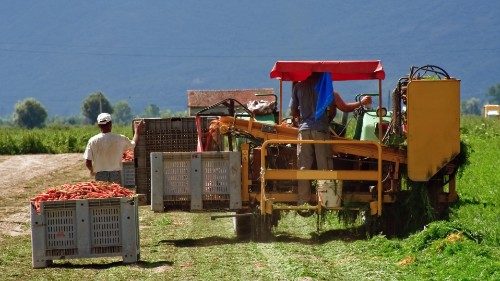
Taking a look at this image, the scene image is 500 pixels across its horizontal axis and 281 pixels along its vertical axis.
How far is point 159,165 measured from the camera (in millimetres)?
15117

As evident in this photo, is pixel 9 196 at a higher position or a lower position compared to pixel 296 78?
lower

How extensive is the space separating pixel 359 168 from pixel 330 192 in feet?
2.70

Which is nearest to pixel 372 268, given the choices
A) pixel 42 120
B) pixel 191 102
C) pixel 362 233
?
pixel 362 233

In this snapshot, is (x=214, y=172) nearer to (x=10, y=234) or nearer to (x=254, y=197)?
(x=254, y=197)

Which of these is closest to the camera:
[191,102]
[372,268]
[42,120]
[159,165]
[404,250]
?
[372,268]

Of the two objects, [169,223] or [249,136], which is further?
[169,223]

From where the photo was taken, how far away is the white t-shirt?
15.1 meters

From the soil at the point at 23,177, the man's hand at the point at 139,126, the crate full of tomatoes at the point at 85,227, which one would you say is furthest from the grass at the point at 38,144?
the crate full of tomatoes at the point at 85,227

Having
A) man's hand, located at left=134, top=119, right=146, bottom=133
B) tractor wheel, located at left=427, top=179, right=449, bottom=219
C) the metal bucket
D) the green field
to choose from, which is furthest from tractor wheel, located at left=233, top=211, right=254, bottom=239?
tractor wheel, located at left=427, top=179, right=449, bottom=219

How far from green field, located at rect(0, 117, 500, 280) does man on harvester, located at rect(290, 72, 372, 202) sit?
100 centimetres

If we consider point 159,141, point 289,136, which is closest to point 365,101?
point 289,136

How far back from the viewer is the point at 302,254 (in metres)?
13.3

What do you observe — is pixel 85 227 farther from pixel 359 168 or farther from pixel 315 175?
pixel 359 168

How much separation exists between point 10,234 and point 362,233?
5448 millimetres
